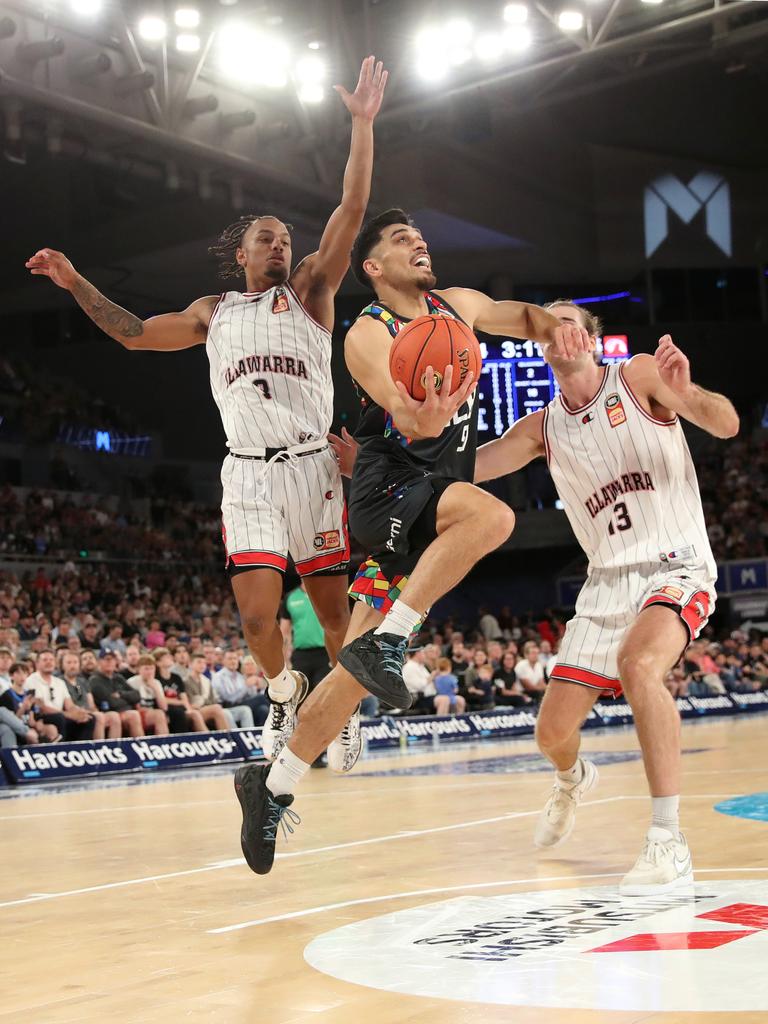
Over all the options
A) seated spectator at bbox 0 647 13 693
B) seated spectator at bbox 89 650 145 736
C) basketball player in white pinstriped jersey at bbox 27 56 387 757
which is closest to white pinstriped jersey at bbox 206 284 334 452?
basketball player in white pinstriped jersey at bbox 27 56 387 757

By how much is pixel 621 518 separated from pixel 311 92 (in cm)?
1393

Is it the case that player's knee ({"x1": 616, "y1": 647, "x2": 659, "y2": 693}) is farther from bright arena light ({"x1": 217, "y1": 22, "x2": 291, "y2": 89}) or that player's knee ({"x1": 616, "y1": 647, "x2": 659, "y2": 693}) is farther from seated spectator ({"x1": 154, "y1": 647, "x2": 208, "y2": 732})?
bright arena light ({"x1": 217, "y1": 22, "x2": 291, "y2": 89})

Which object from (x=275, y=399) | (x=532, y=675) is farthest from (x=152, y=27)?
(x=275, y=399)

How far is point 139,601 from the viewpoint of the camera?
20641 mm

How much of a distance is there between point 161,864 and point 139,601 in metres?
15.3

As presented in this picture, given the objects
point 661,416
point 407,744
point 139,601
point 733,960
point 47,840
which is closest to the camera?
point 733,960

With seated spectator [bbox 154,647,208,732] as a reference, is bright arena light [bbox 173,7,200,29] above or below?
above

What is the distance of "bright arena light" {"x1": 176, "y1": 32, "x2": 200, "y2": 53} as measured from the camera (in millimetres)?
15625

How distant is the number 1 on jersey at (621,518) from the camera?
5238mm

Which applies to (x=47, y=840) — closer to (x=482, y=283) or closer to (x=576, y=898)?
(x=576, y=898)

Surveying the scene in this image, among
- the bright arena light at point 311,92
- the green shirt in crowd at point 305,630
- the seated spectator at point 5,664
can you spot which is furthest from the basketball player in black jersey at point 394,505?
the bright arena light at point 311,92

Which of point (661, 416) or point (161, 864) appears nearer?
point (661, 416)

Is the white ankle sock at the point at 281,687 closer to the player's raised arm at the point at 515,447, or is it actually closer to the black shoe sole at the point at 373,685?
the player's raised arm at the point at 515,447

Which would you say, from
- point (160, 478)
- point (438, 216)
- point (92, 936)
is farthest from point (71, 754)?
point (160, 478)
